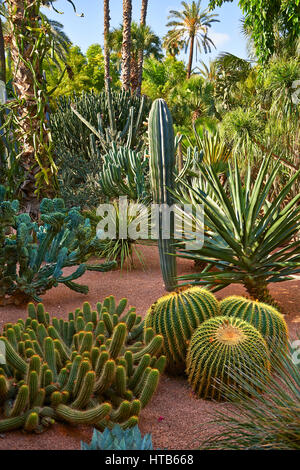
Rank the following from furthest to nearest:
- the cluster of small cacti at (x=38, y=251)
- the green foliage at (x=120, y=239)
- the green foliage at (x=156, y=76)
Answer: the green foliage at (x=156, y=76)
the green foliage at (x=120, y=239)
the cluster of small cacti at (x=38, y=251)

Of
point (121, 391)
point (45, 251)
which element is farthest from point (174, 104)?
point (121, 391)

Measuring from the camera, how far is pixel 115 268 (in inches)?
245

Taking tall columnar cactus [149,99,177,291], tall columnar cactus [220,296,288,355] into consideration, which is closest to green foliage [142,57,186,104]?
tall columnar cactus [149,99,177,291]

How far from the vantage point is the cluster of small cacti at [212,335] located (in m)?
2.96

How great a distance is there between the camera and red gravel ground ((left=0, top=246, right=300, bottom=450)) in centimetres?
240

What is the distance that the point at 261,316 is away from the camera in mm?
3418

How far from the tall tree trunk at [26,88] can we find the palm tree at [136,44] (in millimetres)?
11830

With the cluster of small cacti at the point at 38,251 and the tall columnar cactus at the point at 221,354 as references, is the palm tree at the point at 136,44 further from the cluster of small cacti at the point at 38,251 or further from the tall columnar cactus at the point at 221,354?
the tall columnar cactus at the point at 221,354

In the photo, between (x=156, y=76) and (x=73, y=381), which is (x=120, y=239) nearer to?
(x=73, y=381)

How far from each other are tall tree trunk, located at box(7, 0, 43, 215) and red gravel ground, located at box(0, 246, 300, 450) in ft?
5.34

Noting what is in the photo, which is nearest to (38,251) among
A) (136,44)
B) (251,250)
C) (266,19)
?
(251,250)

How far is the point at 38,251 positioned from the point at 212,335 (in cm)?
243

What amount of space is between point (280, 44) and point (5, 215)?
12334 millimetres

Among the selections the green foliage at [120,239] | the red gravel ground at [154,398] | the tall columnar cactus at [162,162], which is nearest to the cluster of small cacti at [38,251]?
the red gravel ground at [154,398]
